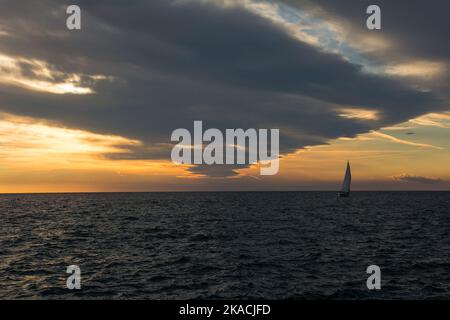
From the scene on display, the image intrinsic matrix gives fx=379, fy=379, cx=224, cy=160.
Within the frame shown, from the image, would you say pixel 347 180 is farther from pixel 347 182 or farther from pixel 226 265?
pixel 226 265

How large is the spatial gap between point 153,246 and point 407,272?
25054 mm

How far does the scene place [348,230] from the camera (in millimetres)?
57469

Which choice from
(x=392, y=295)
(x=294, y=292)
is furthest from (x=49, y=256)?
(x=392, y=295)

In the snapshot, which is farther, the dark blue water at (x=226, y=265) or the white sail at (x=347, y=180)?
the white sail at (x=347, y=180)

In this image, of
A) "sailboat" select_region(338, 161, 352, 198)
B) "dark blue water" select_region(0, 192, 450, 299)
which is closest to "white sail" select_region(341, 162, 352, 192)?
"sailboat" select_region(338, 161, 352, 198)

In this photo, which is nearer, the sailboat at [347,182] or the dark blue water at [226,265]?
the dark blue water at [226,265]

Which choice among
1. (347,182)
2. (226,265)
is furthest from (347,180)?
(226,265)

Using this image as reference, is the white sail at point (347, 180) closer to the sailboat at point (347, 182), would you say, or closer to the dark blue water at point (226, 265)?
the sailboat at point (347, 182)

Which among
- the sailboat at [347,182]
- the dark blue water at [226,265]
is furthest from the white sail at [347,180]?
the dark blue water at [226,265]

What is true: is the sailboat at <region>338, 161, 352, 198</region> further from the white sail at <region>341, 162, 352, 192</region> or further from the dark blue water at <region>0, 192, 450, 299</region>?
the dark blue water at <region>0, 192, 450, 299</region>

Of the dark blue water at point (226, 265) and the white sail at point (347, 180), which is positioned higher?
the white sail at point (347, 180)
